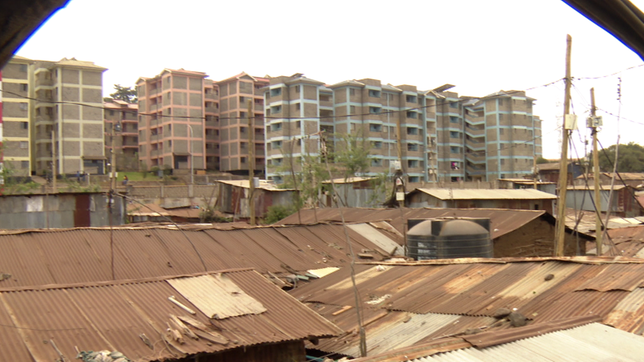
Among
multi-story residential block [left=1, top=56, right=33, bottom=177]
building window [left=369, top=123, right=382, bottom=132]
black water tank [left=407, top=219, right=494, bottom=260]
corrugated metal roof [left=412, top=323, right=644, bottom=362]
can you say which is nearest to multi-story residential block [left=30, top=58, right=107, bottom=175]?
multi-story residential block [left=1, top=56, right=33, bottom=177]

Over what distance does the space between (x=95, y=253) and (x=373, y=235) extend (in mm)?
10646

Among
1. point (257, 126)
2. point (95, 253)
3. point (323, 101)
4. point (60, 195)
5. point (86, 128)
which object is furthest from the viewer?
point (257, 126)

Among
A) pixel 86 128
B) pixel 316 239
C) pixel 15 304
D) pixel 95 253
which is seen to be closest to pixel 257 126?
pixel 86 128

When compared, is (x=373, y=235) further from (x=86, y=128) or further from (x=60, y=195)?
(x=86, y=128)

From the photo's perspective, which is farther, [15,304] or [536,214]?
[536,214]

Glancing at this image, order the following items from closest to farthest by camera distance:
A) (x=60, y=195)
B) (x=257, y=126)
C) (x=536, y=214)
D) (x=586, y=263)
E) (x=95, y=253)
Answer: (x=586, y=263) → (x=95, y=253) → (x=536, y=214) → (x=60, y=195) → (x=257, y=126)

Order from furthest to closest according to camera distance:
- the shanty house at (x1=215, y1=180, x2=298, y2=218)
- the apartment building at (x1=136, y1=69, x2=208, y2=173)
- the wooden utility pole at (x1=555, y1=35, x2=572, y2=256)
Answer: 1. the apartment building at (x1=136, y1=69, x2=208, y2=173)
2. the shanty house at (x1=215, y1=180, x2=298, y2=218)
3. the wooden utility pole at (x1=555, y1=35, x2=572, y2=256)

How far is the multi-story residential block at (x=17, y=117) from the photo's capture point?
180 ft

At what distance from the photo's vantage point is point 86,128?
191 ft

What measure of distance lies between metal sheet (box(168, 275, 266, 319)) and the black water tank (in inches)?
328

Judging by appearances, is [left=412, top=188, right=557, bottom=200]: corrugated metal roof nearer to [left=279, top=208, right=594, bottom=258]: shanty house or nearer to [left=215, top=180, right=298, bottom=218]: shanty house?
[left=279, top=208, right=594, bottom=258]: shanty house

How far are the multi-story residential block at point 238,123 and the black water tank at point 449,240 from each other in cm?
5201

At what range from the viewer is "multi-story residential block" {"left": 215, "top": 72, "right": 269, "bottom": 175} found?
6919 cm

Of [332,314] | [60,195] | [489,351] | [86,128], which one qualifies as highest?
[86,128]
